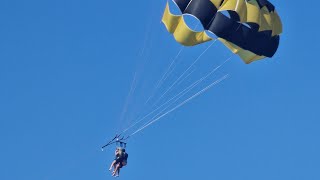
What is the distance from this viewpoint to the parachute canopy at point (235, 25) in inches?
2771

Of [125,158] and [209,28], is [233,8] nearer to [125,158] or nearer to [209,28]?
[209,28]

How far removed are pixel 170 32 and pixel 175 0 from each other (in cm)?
147

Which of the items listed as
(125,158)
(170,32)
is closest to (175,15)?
(170,32)

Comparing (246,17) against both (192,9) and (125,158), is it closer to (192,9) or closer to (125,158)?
(192,9)

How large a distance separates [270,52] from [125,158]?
248 inches

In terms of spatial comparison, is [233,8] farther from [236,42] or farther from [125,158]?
[125,158]

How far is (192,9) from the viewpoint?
7050 centimetres

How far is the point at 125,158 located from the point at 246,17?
6.43 meters

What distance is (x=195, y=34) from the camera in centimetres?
7125

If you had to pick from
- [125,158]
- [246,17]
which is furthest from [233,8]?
[125,158]

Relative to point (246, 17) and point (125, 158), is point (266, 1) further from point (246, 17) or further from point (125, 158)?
point (125, 158)

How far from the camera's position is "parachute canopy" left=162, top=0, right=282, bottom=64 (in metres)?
70.4

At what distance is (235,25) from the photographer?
70.9 metres

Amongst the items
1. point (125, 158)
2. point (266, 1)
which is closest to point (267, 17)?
point (266, 1)
